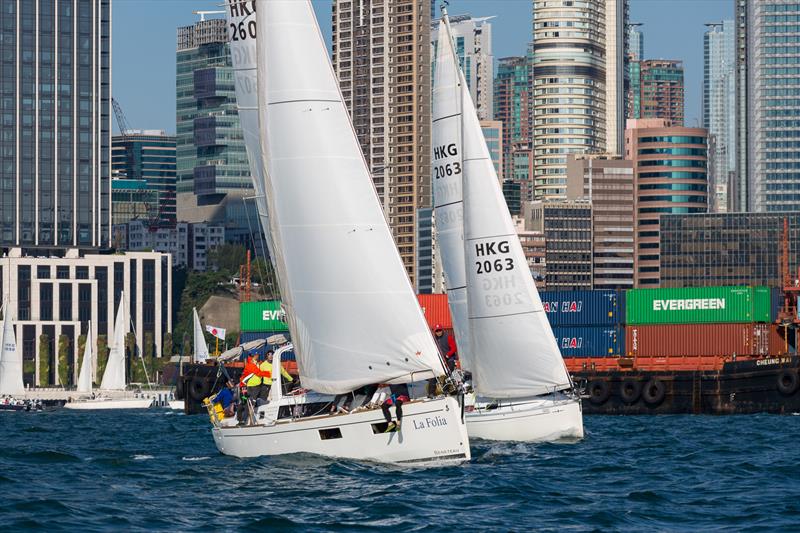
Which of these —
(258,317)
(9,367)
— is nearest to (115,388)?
(9,367)

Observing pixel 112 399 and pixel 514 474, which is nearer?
pixel 514 474

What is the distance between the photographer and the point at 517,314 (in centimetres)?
4466

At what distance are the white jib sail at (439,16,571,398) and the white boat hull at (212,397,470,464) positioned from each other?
9610 mm

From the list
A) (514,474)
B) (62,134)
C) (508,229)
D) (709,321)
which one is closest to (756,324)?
(709,321)

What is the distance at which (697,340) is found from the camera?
81.7m

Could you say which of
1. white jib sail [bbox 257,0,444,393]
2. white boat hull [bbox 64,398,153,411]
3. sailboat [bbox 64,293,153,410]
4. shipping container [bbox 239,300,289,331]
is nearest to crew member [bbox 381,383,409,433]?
white jib sail [bbox 257,0,444,393]

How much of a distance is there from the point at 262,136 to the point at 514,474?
9.27 m

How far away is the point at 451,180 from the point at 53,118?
130350mm

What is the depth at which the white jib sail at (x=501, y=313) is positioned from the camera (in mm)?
44469

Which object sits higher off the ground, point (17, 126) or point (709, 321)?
point (17, 126)

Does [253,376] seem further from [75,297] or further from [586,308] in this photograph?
[75,297]

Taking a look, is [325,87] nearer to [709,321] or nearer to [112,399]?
[709,321]

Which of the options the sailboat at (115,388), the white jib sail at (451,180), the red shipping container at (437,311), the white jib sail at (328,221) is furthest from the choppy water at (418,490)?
the sailboat at (115,388)

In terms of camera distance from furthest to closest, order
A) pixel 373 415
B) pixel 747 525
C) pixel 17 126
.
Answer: pixel 17 126 < pixel 373 415 < pixel 747 525
